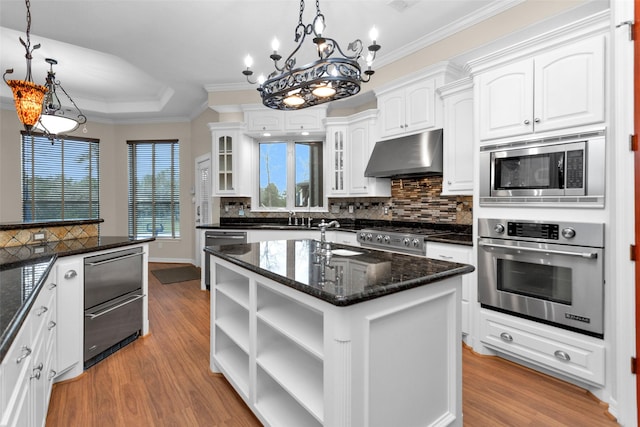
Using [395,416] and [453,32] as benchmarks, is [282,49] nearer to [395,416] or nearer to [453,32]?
[453,32]

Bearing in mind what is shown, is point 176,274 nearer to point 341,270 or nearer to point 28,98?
point 28,98

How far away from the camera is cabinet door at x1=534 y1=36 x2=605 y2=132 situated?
212 centimetres

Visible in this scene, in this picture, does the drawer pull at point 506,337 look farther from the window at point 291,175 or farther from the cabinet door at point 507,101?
the window at point 291,175

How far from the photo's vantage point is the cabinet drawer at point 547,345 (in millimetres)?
2143

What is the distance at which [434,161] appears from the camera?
3420 millimetres

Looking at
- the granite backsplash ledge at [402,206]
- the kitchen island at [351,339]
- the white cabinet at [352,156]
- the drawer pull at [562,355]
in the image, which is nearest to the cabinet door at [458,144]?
the granite backsplash ledge at [402,206]

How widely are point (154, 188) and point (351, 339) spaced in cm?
674

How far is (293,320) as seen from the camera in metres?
1.79

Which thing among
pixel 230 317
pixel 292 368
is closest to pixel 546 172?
pixel 292 368

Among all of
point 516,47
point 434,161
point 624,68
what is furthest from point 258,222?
point 624,68

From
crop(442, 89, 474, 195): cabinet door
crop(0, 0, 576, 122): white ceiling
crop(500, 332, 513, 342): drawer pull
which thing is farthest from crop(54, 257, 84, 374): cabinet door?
crop(442, 89, 474, 195): cabinet door

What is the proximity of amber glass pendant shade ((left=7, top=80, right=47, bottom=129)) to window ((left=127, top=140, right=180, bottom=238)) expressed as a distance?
4.82 m

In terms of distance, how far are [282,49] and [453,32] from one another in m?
1.91

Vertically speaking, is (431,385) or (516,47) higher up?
(516,47)
